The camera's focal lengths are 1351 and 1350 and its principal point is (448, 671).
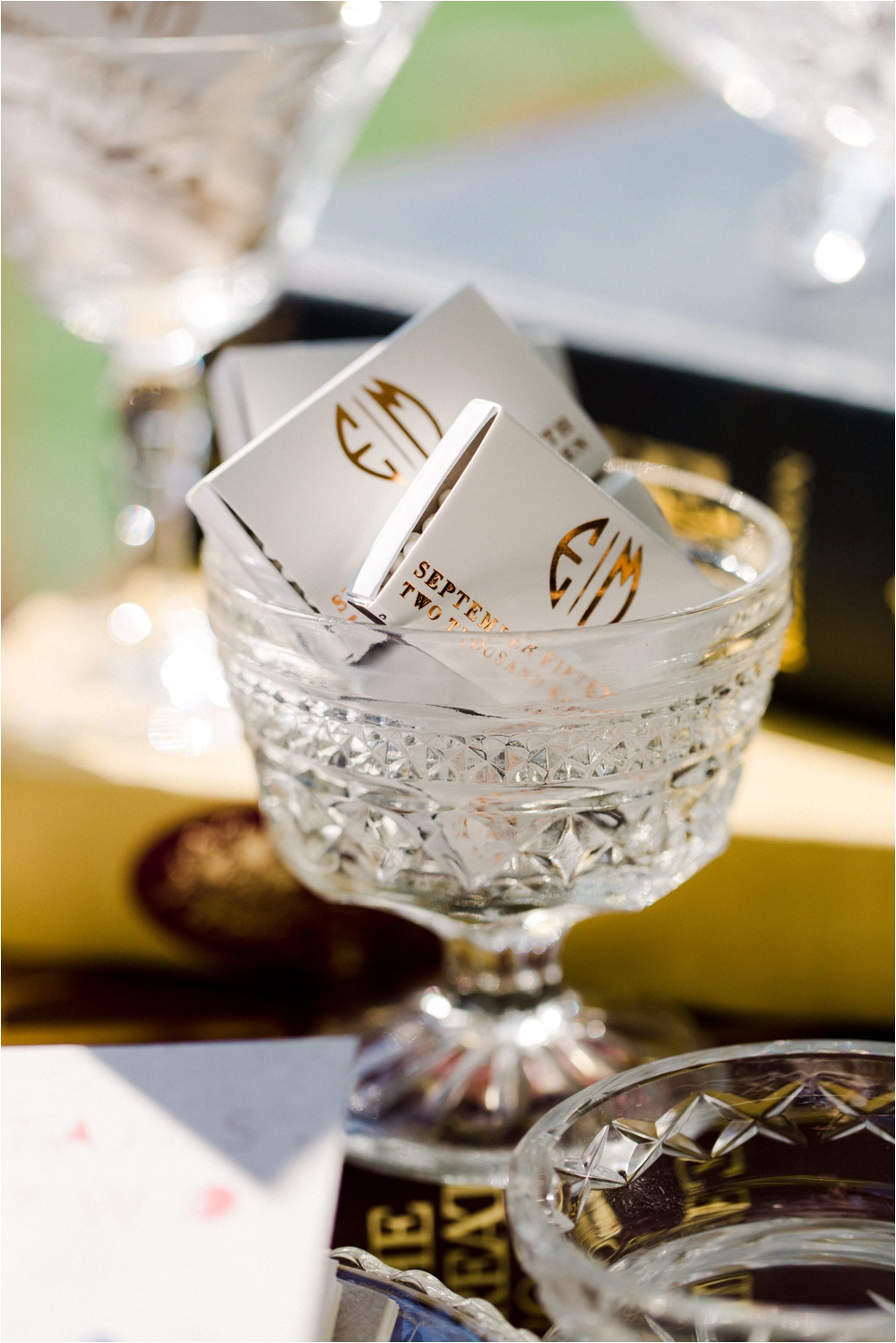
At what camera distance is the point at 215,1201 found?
1.23ft

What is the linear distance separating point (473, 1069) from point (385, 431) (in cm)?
24

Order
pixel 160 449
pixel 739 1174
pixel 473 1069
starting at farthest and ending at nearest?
pixel 160 449, pixel 473 1069, pixel 739 1174

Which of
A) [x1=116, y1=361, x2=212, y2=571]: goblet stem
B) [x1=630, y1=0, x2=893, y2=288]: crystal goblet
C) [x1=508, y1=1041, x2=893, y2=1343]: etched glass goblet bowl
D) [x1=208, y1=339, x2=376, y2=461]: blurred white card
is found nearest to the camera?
[x1=508, y1=1041, x2=893, y2=1343]: etched glass goblet bowl

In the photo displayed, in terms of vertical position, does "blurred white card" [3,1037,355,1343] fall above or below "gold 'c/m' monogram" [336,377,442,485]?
below

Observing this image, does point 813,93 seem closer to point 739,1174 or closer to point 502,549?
point 502,549

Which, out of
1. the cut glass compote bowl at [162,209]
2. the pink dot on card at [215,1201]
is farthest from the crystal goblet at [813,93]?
the pink dot on card at [215,1201]

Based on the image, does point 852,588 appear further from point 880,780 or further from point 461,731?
point 461,731

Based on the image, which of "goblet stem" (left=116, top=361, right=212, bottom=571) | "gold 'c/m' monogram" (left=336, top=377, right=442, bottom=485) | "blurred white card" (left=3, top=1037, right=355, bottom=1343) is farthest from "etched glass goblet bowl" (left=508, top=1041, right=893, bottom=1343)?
"goblet stem" (left=116, top=361, right=212, bottom=571)

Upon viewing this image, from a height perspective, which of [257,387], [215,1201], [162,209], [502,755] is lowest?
[215,1201]

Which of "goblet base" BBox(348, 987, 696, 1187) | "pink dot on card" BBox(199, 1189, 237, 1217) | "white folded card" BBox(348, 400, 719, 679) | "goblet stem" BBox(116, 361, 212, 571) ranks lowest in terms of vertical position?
"pink dot on card" BBox(199, 1189, 237, 1217)

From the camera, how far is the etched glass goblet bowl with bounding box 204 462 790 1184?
14.1 inches

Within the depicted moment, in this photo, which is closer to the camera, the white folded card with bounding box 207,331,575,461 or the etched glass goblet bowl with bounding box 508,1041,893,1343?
the etched glass goblet bowl with bounding box 508,1041,893,1343

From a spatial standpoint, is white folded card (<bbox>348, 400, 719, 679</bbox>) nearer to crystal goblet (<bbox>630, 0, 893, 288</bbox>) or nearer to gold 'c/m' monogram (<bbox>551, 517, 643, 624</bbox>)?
gold 'c/m' monogram (<bbox>551, 517, 643, 624</bbox>)

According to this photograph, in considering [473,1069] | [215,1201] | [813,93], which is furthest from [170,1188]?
[813,93]
